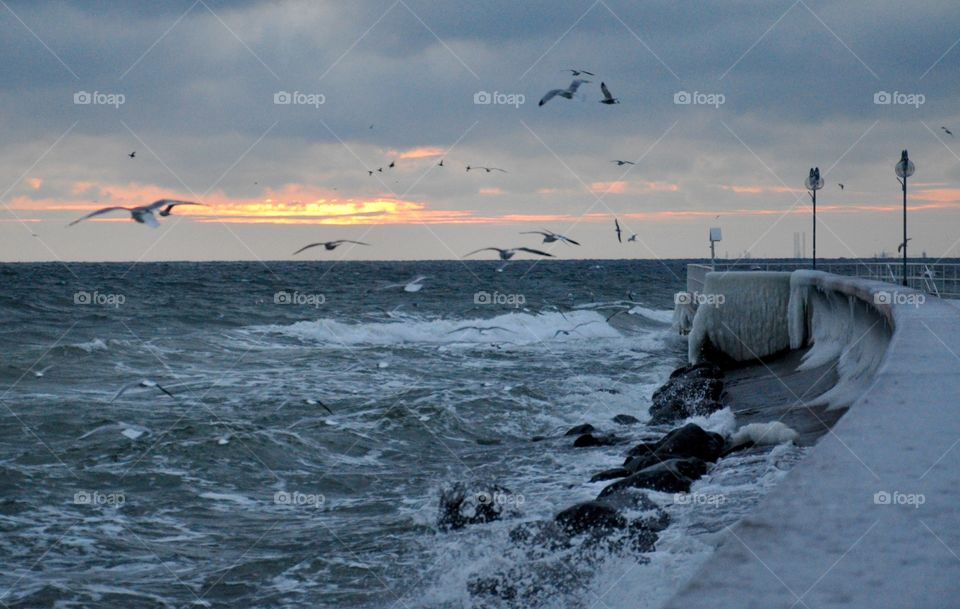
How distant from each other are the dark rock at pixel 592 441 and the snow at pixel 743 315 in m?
9.69

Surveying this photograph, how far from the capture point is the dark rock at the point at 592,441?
48.5 feet

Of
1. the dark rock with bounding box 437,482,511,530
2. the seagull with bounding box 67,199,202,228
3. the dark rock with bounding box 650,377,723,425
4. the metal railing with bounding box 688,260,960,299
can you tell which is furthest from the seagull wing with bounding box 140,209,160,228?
the metal railing with bounding box 688,260,960,299

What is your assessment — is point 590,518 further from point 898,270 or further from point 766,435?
point 898,270

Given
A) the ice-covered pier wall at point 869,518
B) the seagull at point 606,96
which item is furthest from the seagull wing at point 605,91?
the ice-covered pier wall at point 869,518

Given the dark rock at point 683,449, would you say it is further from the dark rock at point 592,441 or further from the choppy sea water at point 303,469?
the dark rock at point 592,441

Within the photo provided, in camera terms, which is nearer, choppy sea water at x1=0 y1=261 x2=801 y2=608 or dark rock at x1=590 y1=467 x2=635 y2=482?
choppy sea water at x1=0 y1=261 x2=801 y2=608

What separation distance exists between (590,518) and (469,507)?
6.12 feet

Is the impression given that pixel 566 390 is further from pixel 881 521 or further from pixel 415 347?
pixel 881 521

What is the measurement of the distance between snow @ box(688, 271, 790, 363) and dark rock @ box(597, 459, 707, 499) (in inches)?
528

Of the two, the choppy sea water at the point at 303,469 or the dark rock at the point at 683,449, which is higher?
the dark rock at the point at 683,449

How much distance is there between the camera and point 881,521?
11.7 feet

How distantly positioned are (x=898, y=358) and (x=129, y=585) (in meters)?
6.46

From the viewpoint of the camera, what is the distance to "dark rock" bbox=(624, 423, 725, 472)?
11.4m

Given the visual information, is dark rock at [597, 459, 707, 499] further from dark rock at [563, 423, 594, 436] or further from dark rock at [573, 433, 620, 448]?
dark rock at [563, 423, 594, 436]
